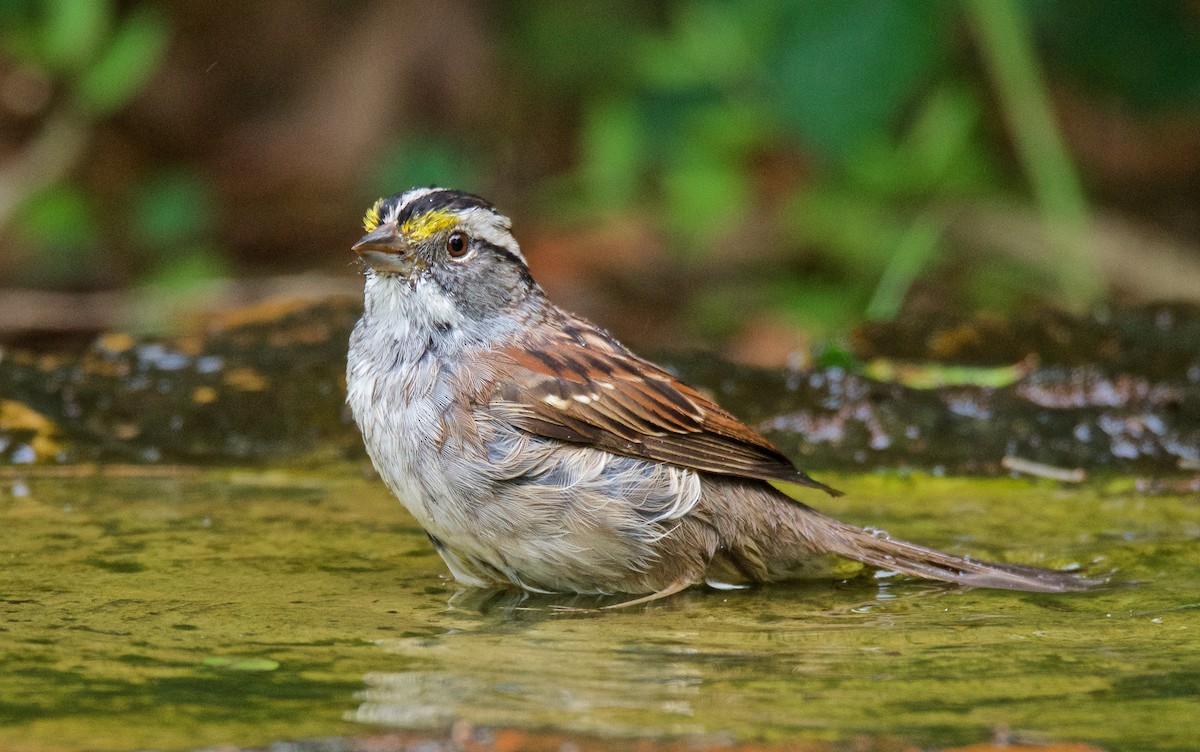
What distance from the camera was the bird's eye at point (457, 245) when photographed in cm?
396

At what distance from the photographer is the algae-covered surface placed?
2.24 metres

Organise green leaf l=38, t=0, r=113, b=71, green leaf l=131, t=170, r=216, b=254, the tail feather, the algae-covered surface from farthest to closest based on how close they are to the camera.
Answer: green leaf l=131, t=170, r=216, b=254
green leaf l=38, t=0, r=113, b=71
the tail feather
the algae-covered surface

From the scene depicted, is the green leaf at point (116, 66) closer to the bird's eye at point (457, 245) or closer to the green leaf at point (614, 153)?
the green leaf at point (614, 153)

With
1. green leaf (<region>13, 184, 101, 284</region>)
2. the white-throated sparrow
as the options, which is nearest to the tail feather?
the white-throated sparrow

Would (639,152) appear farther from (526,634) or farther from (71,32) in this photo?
(526,634)

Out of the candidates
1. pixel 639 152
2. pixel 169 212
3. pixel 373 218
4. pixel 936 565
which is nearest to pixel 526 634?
pixel 936 565

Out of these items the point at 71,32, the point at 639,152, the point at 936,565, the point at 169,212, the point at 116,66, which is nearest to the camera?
the point at 936,565

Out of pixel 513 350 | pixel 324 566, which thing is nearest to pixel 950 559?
pixel 513 350

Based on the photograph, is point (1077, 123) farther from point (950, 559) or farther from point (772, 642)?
point (772, 642)

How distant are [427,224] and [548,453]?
736 millimetres

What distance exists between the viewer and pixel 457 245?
399 centimetres

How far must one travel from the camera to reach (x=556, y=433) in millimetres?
3596

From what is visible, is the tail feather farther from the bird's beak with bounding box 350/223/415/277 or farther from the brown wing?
the bird's beak with bounding box 350/223/415/277

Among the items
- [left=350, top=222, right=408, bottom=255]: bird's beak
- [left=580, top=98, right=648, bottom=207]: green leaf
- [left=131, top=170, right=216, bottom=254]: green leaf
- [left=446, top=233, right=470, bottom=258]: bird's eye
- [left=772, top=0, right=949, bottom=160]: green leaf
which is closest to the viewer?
[left=350, top=222, right=408, bottom=255]: bird's beak
